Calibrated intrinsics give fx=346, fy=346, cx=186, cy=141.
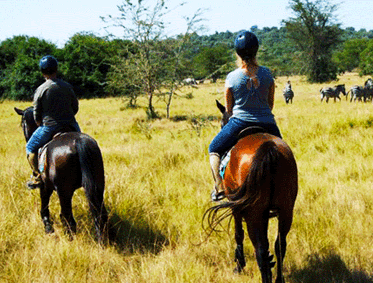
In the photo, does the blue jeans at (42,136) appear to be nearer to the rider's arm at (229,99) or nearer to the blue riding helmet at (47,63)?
the blue riding helmet at (47,63)

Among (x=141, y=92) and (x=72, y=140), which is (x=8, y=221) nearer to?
(x=72, y=140)

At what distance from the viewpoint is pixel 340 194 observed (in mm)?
4945

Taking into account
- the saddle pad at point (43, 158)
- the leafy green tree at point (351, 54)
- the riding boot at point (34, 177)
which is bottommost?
the riding boot at point (34, 177)

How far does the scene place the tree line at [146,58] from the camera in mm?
17047

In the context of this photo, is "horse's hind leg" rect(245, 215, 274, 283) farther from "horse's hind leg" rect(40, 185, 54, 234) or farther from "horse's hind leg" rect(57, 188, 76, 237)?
"horse's hind leg" rect(40, 185, 54, 234)

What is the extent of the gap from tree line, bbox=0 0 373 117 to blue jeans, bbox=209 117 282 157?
10.1 m

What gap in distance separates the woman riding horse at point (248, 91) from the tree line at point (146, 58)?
10074mm

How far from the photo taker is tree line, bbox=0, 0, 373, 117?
55.9ft

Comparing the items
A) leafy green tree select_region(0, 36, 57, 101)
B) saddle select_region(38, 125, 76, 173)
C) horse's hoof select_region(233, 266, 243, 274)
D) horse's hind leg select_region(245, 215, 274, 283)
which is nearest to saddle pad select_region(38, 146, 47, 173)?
saddle select_region(38, 125, 76, 173)

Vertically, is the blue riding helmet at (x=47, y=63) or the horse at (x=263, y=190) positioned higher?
the blue riding helmet at (x=47, y=63)

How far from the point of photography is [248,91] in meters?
3.22

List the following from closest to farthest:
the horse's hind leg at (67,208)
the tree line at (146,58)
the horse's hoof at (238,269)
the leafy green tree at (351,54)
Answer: the horse's hoof at (238,269), the horse's hind leg at (67,208), the tree line at (146,58), the leafy green tree at (351,54)

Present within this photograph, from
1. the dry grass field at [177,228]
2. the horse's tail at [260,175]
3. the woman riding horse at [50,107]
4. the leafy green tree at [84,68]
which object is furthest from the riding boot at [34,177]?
the leafy green tree at [84,68]

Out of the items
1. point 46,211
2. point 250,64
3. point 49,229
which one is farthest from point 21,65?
point 250,64
